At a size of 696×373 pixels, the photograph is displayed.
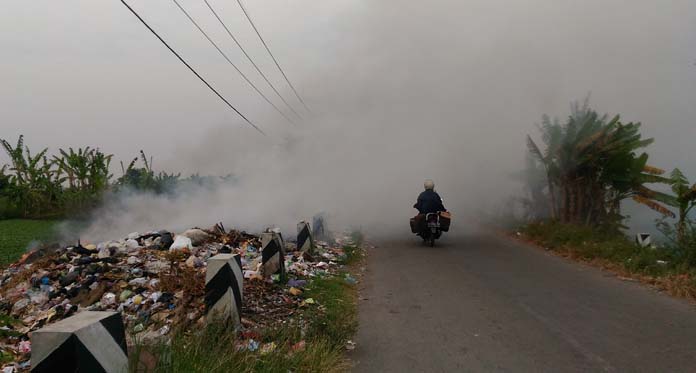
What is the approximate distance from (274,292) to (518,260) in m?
5.63

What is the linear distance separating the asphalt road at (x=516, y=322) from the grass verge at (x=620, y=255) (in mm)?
347

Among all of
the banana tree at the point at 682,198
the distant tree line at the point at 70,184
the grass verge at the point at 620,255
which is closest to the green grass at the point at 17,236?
the distant tree line at the point at 70,184

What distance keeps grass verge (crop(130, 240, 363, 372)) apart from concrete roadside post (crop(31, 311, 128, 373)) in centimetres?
51

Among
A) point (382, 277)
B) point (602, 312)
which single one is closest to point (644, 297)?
point (602, 312)

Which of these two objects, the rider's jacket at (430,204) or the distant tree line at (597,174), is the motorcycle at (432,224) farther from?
the distant tree line at (597,174)

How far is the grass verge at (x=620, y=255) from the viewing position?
802 cm

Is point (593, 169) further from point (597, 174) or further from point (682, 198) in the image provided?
point (682, 198)

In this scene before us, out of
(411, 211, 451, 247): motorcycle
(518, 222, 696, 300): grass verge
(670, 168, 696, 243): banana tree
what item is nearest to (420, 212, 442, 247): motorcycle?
(411, 211, 451, 247): motorcycle

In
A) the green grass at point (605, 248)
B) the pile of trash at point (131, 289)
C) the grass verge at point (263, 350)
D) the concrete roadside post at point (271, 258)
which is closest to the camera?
the grass verge at point (263, 350)

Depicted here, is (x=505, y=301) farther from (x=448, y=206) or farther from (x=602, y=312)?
(x=448, y=206)

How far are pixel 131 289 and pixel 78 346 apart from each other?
4.37m

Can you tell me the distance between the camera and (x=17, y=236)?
15641 mm

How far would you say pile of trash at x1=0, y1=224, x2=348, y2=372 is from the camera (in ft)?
18.6

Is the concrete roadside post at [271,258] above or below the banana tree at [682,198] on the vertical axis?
below
